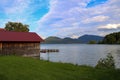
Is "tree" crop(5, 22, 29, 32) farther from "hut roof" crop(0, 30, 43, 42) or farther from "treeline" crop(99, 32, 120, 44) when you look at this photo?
"treeline" crop(99, 32, 120, 44)

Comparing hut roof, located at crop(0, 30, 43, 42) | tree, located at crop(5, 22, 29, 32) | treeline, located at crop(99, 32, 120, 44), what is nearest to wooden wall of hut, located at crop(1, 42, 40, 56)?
hut roof, located at crop(0, 30, 43, 42)

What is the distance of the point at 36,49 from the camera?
39.1 meters

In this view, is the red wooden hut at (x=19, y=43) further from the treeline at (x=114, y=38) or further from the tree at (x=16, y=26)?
the treeline at (x=114, y=38)

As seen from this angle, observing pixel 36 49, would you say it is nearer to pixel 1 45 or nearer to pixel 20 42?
pixel 20 42

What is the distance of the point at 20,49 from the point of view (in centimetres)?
3612

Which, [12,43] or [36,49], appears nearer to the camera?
[12,43]

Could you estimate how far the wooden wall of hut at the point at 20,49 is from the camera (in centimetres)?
3416

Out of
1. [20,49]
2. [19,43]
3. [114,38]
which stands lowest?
[20,49]

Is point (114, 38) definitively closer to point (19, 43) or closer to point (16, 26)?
point (16, 26)

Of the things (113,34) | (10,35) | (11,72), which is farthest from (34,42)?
(113,34)

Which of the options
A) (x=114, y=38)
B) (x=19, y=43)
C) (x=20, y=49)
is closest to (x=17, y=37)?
(x=19, y=43)

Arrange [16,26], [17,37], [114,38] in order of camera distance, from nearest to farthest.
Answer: [17,37] → [16,26] → [114,38]

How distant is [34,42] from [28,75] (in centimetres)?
2448

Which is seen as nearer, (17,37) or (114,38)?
(17,37)
